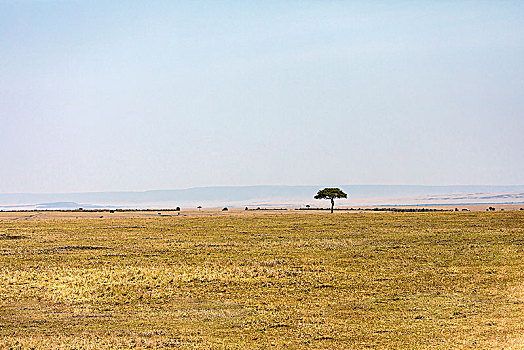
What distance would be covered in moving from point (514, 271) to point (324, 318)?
15.2 m

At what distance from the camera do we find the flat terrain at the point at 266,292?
70.3 feet

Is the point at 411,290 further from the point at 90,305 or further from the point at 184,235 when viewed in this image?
the point at 184,235

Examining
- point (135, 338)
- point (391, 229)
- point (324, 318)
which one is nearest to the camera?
point (135, 338)

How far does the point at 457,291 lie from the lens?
29766 millimetres

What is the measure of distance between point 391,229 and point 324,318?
40.2 metres

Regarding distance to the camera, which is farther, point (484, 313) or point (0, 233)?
point (0, 233)

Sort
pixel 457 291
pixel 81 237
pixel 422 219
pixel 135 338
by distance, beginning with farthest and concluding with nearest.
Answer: pixel 422 219
pixel 81 237
pixel 457 291
pixel 135 338

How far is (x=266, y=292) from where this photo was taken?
99.2 ft

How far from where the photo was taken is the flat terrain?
21.4 meters

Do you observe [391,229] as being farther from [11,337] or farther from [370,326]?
[11,337]

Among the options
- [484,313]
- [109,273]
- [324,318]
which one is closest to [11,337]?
[324,318]

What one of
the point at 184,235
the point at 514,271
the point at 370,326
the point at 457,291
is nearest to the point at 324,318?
the point at 370,326

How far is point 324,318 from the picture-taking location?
24.5 metres

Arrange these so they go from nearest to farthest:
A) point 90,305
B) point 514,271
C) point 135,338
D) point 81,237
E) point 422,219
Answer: point 135,338
point 90,305
point 514,271
point 81,237
point 422,219
